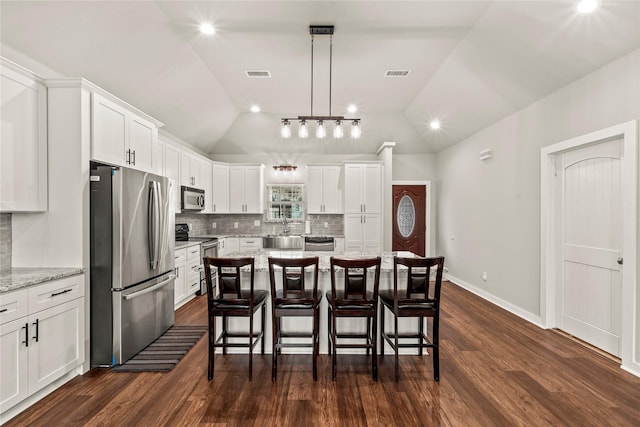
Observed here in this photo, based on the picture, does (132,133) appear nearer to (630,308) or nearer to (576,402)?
(576,402)

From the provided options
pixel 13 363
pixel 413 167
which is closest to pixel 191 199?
pixel 13 363

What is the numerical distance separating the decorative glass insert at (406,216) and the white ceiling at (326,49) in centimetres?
224

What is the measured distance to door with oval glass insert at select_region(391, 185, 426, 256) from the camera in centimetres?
727

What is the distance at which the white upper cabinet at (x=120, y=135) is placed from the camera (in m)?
2.84

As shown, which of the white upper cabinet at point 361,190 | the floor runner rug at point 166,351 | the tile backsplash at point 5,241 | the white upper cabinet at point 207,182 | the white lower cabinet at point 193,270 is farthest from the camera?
the white upper cabinet at point 361,190

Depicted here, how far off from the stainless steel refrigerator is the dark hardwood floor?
0.30m

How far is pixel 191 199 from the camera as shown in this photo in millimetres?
5512

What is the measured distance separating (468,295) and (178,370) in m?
4.65

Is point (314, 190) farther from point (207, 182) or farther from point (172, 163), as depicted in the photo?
point (172, 163)

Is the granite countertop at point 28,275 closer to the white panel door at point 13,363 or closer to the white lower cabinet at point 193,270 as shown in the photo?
the white panel door at point 13,363

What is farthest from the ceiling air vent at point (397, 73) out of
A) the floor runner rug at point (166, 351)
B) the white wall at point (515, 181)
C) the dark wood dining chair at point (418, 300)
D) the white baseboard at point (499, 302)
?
the floor runner rug at point (166, 351)

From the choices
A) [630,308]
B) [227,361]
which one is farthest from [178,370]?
[630,308]

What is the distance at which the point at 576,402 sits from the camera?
230 centimetres

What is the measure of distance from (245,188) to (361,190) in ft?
8.56
